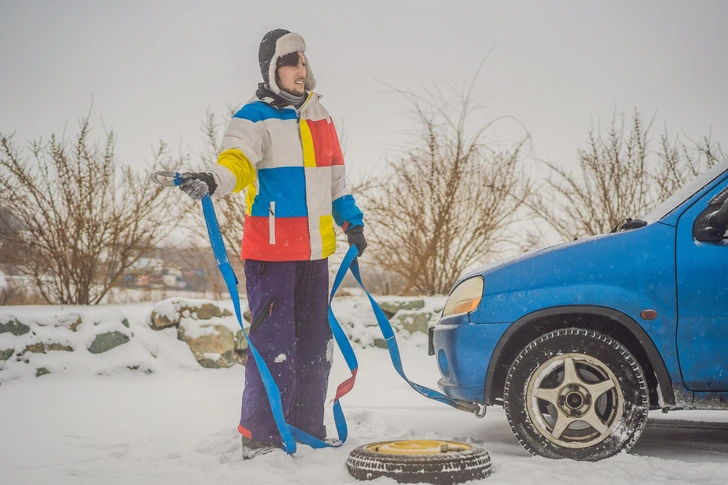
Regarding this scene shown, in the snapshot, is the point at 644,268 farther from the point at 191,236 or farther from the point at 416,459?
the point at 191,236

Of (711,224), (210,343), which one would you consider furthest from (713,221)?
(210,343)

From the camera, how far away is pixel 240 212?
7.99 m

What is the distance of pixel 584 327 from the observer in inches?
128

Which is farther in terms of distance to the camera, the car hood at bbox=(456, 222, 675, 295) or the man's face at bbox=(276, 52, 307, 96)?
the man's face at bbox=(276, 52, 307, 96)

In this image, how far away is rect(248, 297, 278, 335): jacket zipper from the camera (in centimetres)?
341

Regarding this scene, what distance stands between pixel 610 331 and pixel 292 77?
2.07 m

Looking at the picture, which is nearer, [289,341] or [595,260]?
[595,260]

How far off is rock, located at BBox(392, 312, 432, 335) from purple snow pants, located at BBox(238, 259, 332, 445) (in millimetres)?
3875

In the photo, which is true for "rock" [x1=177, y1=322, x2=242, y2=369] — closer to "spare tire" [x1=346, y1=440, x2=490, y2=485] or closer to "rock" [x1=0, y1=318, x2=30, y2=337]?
"rock" [x1=0, y1=318, x2=30, y2=337]

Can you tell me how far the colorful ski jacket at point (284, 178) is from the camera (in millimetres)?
3443

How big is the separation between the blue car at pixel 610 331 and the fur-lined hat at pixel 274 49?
1.59 m

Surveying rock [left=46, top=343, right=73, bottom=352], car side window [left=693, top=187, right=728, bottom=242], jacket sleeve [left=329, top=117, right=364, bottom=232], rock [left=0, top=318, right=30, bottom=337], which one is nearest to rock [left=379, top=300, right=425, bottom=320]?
rock [left=46, top=343, right=73, bottom=352]

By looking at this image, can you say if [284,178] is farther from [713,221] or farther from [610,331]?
[713,221]

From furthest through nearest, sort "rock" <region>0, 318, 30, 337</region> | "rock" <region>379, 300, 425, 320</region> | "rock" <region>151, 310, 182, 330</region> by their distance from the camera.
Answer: "rock" <region>379, 300, 425, 320</region>
"rock" <region>151, 310, 182, 330</region>
"rock" <region>0, 318, 30, 337</region>
